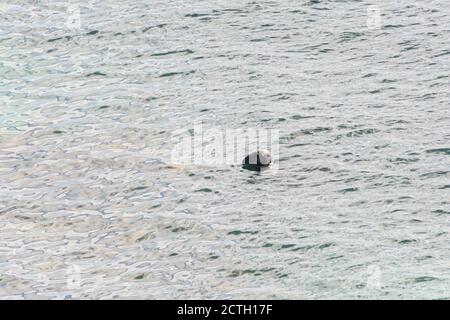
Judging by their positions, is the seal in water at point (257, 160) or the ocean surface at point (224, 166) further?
the seal in water at point (257, 160)

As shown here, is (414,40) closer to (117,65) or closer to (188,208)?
(117,65)

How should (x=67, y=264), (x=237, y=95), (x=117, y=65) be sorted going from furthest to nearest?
1. (x=117, y=65)
2. (x=237, y=95)
3. (x=67, y=264)
